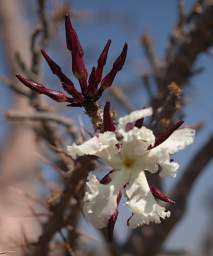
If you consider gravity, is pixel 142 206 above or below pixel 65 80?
below

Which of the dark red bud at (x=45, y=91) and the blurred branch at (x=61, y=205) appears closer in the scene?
the dark red bud at (x=45, y=91)

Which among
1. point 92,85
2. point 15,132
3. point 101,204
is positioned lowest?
point 15,132

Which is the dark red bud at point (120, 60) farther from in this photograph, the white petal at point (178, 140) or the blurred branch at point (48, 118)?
the blurred branch at point (48, 118)

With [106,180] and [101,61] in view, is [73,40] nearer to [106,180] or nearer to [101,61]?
[101,61]

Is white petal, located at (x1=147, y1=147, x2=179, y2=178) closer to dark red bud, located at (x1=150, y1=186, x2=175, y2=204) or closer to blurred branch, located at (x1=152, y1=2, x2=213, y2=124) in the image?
dark red bud, located at (x1=150, y1=186, x2=175, y2=204)

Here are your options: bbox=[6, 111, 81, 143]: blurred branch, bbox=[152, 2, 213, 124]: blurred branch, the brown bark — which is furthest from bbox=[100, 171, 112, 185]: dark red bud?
the brown bark

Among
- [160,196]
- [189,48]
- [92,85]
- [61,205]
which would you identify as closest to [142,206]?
[160,196]

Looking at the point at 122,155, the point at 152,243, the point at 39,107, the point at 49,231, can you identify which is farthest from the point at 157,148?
the point at 152,243

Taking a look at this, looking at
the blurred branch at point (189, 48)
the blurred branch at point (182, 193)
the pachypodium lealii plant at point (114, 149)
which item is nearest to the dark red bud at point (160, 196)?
the pachypodium lealii plant at point (114, 149)
